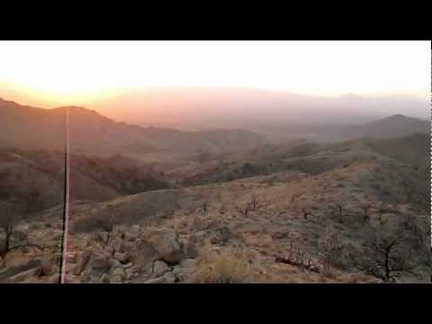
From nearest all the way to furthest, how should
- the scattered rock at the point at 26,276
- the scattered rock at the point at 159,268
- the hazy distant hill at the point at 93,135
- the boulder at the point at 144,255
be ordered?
1. the scattered rock at the point at 159,268
2. the scattered rock at the point at 26,276
3. the boulder at the point at 144,255
4. the hazy distant hill at the point at 93,135

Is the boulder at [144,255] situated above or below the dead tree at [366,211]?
above

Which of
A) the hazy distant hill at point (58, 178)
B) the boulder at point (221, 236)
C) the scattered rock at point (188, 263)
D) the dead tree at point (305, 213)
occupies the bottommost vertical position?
the hazy distant hill at point (58, 178)

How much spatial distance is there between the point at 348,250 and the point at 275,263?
3285mm

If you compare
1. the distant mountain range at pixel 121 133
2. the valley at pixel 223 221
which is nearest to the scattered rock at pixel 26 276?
the valley at pixel 223 221

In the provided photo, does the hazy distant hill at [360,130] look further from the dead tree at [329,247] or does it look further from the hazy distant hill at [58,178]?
the dead tree at [329,247]

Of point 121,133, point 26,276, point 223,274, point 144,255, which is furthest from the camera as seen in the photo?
point 121,133

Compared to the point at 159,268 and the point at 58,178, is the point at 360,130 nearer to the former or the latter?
the point at 58,178

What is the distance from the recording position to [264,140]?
74.5 m

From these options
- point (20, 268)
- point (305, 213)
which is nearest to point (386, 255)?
point (305, 213)

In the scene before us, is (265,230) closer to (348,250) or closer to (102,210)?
(348,250)

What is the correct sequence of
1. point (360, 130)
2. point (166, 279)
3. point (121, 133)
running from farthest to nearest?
point (360, 130), point (121, 133), point (166, 279)

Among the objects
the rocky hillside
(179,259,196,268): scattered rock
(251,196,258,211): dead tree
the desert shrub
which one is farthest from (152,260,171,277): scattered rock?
(251,196,258,211): dead tree

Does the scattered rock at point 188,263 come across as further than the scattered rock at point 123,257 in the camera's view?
No
